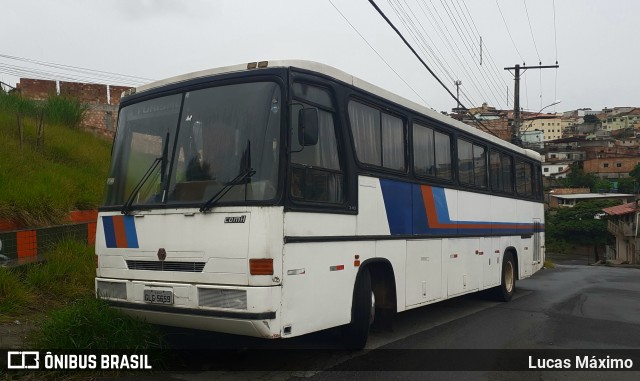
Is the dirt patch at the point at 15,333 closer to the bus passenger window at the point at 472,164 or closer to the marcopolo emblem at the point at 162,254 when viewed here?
the marcopolo emblem at the point at 162,254

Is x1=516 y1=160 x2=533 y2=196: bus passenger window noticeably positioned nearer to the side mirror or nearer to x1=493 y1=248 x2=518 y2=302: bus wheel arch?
x1=493 y1=248 x2=518 y2=302: bus wheel arch

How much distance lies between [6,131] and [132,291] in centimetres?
898

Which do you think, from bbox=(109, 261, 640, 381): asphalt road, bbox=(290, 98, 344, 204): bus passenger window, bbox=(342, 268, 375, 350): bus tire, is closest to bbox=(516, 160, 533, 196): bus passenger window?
bbox=(109, 261, 640, 381): asphalt road

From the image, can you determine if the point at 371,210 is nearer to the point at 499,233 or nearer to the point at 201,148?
the point at 201,148

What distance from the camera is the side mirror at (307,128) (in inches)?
223

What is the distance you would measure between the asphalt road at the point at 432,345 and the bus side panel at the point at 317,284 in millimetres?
608

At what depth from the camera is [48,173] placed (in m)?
11.2

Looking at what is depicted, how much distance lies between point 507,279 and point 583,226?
50.0 metres

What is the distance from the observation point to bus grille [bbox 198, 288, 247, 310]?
5348 mm

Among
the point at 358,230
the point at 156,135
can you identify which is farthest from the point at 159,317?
the point at 358,230

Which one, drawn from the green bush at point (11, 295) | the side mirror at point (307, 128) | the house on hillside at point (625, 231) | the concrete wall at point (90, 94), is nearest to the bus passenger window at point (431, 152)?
the side mirror at point (307, 128)

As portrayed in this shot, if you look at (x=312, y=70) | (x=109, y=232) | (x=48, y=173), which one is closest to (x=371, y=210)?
(x=312, y=70)

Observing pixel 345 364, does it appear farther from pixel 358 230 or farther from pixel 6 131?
pixel 6 131

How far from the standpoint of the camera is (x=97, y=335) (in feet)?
19.3
